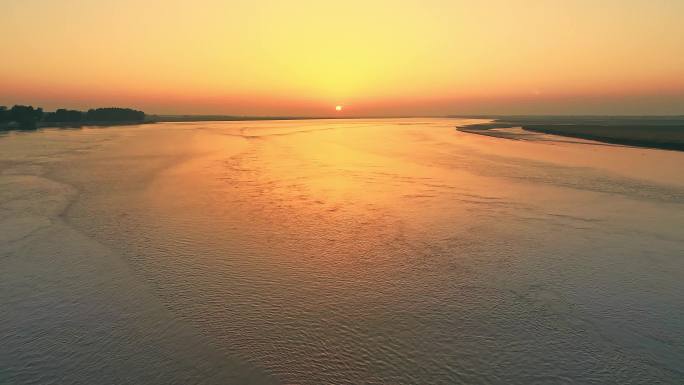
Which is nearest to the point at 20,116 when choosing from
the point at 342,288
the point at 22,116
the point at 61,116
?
the point at 22,116

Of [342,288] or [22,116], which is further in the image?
[22,116]

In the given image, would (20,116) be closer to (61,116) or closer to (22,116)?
(22,116)

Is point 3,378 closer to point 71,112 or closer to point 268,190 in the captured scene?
point 268,190

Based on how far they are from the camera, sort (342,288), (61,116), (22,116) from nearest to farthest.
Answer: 1. (342,288)
2. (22,116)
3. (61,116)

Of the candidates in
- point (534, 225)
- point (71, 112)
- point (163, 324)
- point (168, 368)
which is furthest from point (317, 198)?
point (71, 112)

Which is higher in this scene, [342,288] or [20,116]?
Answer: [20,116]

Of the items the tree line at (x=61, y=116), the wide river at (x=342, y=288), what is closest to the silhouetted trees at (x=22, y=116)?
the tree line at (x=61, y=116)
